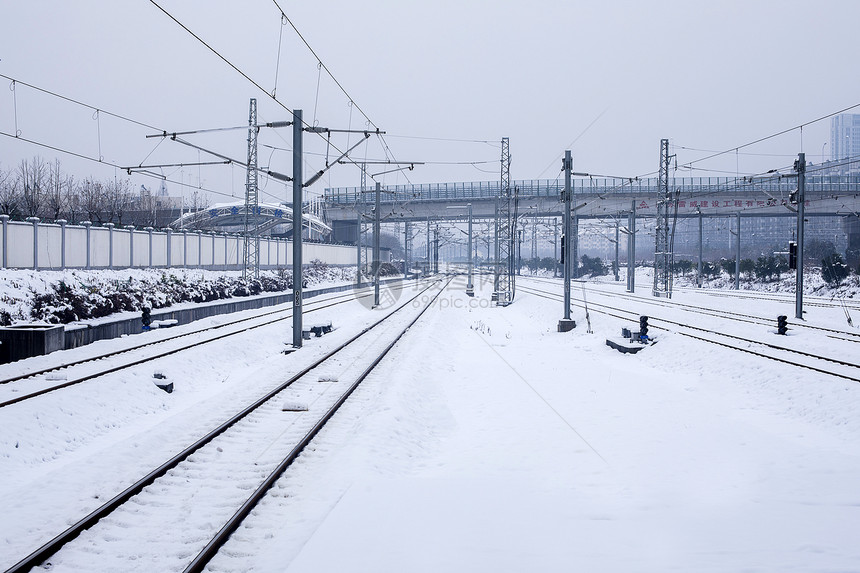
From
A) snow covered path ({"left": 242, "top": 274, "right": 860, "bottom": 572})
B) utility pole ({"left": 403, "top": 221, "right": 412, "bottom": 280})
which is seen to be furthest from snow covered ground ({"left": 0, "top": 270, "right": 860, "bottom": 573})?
utility pole ({"left": 403, "top": 221, "right": 412, "bottom": 280})

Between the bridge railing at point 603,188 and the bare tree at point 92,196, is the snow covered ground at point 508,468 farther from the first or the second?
the bare tree at point 92,196

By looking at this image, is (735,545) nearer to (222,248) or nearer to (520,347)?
(520,347)

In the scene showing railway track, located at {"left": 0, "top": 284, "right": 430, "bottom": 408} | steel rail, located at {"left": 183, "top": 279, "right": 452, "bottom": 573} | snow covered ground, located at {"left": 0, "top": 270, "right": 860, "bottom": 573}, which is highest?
railway track, located at {"left": 0, "top": 284, "right": 430, "bottom": 408}

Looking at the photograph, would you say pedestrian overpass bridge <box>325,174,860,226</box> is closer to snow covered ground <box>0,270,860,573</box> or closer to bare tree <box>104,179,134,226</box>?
bare tree <box>104,179,134,226</box>

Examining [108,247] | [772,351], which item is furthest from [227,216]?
[772,351]

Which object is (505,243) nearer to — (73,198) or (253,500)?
(253,500)

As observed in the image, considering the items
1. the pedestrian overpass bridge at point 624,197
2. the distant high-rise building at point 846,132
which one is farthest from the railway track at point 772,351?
the distant high-rise building at point 846,132

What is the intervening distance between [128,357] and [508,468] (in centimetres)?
1185

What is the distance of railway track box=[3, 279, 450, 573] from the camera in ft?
18.7

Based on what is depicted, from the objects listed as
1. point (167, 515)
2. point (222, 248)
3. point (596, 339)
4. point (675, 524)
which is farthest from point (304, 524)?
point (222, 248)

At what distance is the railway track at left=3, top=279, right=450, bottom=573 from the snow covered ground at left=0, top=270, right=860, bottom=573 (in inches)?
4.2

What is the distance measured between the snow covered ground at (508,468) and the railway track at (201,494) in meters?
0.11

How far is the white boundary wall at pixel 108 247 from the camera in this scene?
992 inches

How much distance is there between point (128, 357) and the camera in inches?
643
